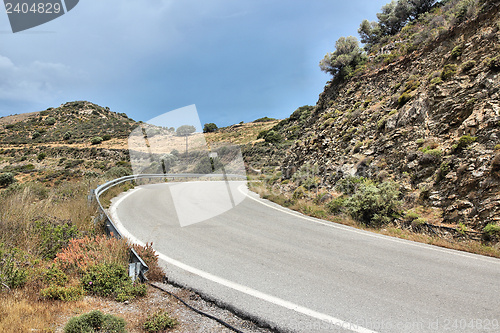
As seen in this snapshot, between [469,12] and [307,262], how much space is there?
49.2ft

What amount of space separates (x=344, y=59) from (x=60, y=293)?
24.9 metres

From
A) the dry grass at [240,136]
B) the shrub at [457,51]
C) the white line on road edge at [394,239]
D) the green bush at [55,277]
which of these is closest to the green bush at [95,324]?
the green bush at [55,277]

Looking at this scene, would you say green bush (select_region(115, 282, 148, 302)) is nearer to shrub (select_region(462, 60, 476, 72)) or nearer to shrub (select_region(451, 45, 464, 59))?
shrub (select_region(462, 60, 476, 72))

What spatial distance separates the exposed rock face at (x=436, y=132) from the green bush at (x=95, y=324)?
25.9ft

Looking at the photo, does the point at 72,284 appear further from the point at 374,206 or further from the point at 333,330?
the point at 374,206

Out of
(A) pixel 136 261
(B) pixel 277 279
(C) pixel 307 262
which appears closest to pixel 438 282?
(C) pixel 307 262

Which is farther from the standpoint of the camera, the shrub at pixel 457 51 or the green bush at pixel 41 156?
the green bush at pixel 41 156

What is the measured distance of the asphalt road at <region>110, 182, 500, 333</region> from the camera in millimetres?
3309

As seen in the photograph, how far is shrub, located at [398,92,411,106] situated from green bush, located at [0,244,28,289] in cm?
1469

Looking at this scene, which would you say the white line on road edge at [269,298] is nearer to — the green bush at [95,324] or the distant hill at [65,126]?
the green bush at [95,324]

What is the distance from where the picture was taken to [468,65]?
10.6 metres

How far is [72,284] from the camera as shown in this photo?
3924mm

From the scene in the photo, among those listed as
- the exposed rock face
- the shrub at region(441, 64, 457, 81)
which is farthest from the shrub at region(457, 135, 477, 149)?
the shrub at region(441, 64, 457, 81)

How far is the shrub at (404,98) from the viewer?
12803 mm
